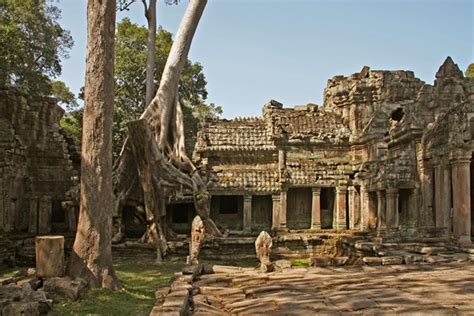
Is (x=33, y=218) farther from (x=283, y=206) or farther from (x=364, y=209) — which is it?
(x=364, y=209)

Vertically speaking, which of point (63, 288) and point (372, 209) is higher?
point (372, 209)

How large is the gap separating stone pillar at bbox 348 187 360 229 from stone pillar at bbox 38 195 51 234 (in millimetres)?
12541

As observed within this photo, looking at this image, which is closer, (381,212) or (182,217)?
(381,212)

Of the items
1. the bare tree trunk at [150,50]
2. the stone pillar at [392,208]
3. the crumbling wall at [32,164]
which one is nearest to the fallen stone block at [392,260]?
the stone pillar at [392,208]

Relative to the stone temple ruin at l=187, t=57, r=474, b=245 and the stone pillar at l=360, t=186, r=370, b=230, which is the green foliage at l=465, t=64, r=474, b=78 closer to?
the stone temple ruin at l=187, t=57, r=474, b=245

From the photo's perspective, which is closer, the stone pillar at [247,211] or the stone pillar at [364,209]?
the stone pillar at [364,209]

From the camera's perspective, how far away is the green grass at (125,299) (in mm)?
8430

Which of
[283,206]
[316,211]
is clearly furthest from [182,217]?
[316,211]

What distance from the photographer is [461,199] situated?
15.1 meters

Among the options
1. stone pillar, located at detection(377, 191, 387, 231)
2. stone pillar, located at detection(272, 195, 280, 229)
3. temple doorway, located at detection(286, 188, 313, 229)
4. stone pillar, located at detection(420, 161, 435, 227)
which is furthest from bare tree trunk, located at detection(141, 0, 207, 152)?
stone pillar, located at detection(420, 161, 435, 227)

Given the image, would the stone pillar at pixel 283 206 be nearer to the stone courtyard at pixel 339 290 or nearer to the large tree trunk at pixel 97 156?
the stone courtyard at pixel 339 290

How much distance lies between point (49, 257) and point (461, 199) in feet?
37.7

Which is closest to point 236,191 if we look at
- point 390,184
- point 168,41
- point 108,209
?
point 390,184

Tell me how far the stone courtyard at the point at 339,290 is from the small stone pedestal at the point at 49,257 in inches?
109
